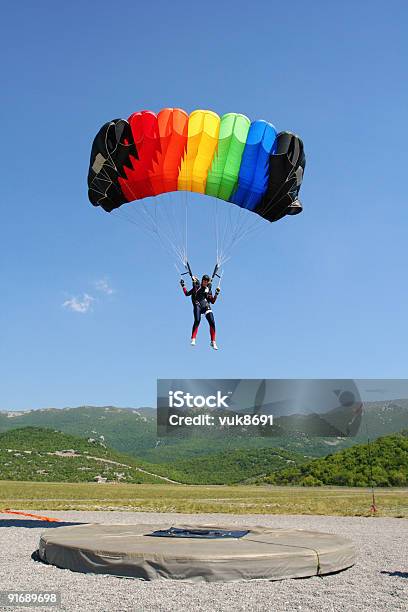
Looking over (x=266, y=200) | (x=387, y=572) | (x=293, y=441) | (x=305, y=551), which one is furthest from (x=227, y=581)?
(x=293, y=441)

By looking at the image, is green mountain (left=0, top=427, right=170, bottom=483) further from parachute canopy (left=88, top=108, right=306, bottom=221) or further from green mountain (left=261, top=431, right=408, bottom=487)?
parachute canopy (left=88, top=108, right=306, bottom=221)

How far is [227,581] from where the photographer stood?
792 centimetres

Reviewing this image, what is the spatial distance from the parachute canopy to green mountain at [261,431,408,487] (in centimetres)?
3328

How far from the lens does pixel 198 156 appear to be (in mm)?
15047

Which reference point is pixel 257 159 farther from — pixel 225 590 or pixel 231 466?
pixel 231 466

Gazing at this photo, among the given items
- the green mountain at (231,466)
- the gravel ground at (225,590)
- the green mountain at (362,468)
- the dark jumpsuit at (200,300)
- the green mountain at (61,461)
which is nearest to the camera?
Answer: the gravel ground at (225,590)

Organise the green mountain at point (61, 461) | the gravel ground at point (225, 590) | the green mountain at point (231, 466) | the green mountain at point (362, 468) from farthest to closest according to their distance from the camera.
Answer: the green mountain at point (231, 466), the green mountain at point (61, 461), the green mountain at point (362, 468), the gravel ground at point (225, 590)

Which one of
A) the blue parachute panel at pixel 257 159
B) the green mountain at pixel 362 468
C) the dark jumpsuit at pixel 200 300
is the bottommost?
the green mountain at pixel 362 468

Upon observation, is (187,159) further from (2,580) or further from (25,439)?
(25,439)

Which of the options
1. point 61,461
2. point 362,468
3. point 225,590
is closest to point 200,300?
point 225,590

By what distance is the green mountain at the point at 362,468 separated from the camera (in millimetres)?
44031

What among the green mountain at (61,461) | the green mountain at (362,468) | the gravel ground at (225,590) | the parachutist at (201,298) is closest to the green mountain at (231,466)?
the green mountain at (61,461)

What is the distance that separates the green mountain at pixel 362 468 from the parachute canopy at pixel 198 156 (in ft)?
109

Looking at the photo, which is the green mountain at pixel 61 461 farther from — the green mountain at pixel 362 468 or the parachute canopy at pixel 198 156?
the parachute canopy at pixel 198 156
